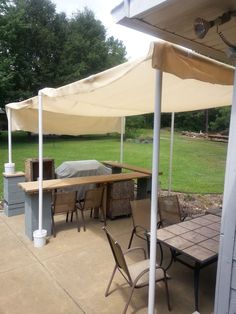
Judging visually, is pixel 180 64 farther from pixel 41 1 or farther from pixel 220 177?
pixel 41 1

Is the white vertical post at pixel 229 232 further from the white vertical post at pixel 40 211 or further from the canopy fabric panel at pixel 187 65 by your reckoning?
the white vertical post at pixel 40 211

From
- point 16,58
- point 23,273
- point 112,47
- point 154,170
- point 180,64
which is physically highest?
point 112,47

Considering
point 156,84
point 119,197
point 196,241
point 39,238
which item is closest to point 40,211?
point 39,238

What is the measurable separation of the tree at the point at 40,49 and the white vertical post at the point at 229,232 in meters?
18.3

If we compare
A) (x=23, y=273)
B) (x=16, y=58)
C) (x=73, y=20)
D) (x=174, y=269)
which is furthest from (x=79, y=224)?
(x=73, y=20)

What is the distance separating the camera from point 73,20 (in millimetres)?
25969

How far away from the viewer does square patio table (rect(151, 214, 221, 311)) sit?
2854 mm

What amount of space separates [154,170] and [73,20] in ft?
90.1

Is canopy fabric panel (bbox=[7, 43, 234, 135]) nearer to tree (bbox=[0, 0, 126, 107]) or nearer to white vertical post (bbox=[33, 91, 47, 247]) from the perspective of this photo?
white vertical post (bbox=[33, 91, 47, 247])

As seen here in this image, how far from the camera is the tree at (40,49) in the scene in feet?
62.3

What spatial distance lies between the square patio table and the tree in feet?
57.1

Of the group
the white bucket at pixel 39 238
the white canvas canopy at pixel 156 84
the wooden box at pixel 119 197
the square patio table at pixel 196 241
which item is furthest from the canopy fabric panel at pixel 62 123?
the square patio table at pixel 196 241

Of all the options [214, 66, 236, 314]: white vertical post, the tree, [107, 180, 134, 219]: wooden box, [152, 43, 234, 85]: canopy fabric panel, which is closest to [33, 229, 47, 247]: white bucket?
[107, 180, 134, 219]: wooden box

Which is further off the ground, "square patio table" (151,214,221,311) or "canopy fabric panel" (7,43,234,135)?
"canopy fabric panel" (7,43,234,135)
